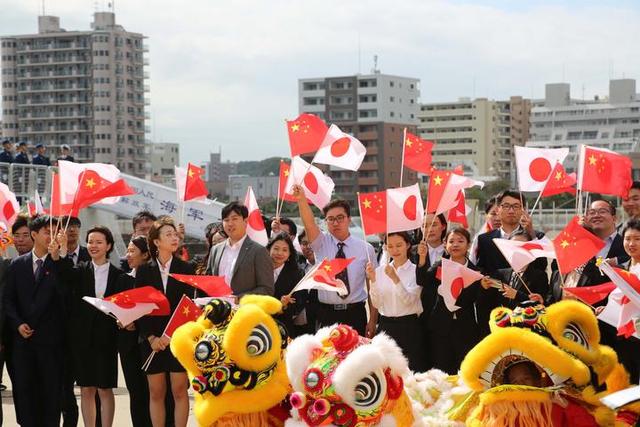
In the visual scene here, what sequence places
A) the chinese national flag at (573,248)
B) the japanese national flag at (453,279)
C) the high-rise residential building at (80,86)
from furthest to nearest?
the high-rise residential building at (80,86) < the japanese national flag at (453,279) < the chinese national flag at (573,248)

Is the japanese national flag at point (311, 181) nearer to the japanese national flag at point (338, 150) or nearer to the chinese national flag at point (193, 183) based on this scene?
the japanese national flag at point (338, 150)

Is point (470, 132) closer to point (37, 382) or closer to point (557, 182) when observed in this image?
point (557, 182)

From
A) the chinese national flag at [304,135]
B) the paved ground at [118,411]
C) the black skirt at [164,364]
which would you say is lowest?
the paved ground at [118,411]

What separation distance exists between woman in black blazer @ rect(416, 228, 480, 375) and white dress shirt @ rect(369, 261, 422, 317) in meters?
0.07

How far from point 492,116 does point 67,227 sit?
417 feet

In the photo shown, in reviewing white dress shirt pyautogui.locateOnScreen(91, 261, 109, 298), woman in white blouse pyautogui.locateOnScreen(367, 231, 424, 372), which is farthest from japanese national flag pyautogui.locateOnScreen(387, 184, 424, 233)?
white dress shirt pyautogui.locateOnScreen(91, 261, 109, 298)

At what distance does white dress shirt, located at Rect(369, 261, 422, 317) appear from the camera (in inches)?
308

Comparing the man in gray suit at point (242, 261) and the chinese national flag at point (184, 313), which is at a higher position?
the man in gray suit at point (242, 261)

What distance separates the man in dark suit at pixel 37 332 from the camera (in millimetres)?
8109

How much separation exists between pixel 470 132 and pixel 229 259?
127089 mm

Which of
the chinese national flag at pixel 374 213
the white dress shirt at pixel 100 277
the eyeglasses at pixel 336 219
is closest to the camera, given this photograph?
Result: the white dress shirt at pixel 100 277

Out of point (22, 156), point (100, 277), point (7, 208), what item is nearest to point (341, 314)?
point (100, 277)

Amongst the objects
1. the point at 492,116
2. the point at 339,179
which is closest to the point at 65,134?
the point at 339,179

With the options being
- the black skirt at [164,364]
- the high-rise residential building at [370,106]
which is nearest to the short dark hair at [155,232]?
the black skirt at [164,364]
